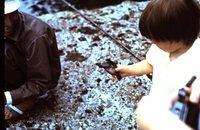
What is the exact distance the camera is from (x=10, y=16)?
297 centimetres

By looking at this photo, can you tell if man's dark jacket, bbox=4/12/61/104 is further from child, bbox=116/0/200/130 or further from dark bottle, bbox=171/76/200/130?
dark bottle, bbox=171/76/200/130

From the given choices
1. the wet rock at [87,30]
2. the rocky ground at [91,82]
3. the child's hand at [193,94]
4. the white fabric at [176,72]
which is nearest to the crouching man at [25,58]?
the rocky ground at [91,82]

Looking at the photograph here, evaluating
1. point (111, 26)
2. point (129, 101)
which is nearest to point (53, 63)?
point (129, 101)

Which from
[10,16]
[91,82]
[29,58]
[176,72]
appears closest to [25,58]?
[29,58]

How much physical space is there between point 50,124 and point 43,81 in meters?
0.38

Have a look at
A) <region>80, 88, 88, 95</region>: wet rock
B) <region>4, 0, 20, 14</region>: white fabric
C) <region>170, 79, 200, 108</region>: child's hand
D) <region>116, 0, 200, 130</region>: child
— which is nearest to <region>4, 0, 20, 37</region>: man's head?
<region>4, 0, 20, 14</region>: white fabric

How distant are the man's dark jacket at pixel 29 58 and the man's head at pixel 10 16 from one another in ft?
0.14

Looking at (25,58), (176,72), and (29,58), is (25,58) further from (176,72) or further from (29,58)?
(176,72)

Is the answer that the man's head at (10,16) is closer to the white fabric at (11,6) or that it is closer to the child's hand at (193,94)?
the white fabric at (11,6)

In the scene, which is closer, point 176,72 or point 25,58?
point 176,72

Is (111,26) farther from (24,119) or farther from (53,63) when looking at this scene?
(24,119)

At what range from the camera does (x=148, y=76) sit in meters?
3.82

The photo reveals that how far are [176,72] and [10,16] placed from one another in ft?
4.79

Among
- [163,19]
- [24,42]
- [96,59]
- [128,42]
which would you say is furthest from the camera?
[128,42]
